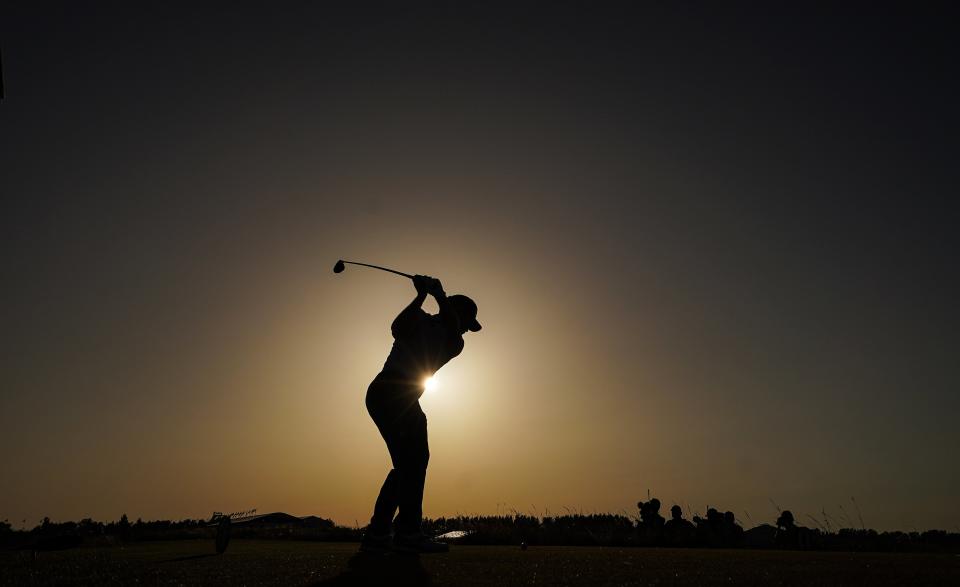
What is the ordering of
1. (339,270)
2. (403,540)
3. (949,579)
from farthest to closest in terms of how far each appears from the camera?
(339,270) → (403,540) → (949,579)

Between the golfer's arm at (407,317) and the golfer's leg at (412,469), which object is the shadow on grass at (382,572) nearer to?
the golfer's leg at (412,469)

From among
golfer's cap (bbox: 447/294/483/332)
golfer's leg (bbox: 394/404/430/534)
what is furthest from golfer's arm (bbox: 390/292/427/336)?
golfer's leg (bbox: 394/404/430/534)

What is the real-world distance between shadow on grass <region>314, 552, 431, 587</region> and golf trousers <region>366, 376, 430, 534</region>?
44 cm

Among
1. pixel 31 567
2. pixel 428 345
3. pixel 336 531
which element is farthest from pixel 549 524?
pixel 31 567

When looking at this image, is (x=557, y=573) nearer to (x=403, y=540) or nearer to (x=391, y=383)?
(x=403, y=540)

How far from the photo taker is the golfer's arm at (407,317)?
715 cm

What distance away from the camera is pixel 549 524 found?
42.7 feet

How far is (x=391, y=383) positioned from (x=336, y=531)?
7.58 m

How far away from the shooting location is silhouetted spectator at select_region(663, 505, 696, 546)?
1166 cm

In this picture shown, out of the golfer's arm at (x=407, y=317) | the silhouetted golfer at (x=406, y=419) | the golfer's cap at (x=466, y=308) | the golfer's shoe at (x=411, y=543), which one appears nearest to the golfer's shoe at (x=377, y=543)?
the silhouetted golfer at (x=406, y=419)

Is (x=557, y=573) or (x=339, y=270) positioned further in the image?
(x=339, y=270)

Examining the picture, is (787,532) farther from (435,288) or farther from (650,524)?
(435,288)

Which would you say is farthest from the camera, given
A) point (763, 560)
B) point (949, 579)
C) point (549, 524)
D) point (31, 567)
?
point (549, 524)

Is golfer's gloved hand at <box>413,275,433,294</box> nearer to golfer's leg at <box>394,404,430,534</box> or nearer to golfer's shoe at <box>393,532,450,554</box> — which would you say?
golfer's leg at <box>394,404,430,534</box>
